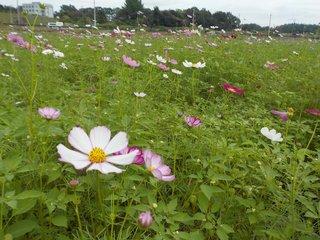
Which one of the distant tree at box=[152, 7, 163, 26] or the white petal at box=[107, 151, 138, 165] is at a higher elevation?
the white petal at box=[107, 151, 138, 165]

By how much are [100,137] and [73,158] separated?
6.1 inches

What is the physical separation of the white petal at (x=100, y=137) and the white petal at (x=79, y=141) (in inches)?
0.7

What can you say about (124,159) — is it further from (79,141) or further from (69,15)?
(69,15)

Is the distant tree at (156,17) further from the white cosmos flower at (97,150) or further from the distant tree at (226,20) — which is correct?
the white cosmos flower at (97,150)

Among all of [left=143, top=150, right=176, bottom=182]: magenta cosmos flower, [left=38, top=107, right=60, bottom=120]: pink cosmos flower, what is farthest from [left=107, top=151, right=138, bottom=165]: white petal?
[left=38, top=107, right=60, bottom=120]: pink cosmos flower

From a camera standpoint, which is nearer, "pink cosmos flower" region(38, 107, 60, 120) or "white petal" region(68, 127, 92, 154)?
"white petal" region(68, 127, 92, 154)

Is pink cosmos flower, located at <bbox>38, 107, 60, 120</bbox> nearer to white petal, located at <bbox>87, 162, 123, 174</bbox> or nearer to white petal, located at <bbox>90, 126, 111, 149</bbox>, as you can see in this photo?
white petal, located at <bbox>90, 126, 111, 149</bbox>

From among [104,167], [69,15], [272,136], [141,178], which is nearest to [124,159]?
[104,167]

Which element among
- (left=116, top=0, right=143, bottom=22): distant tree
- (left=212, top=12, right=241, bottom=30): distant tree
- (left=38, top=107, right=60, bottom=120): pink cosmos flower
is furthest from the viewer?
(left=212, top=12, right=241, bottom=30): distant tree

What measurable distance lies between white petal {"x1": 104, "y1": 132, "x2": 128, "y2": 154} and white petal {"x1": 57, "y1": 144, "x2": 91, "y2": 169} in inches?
2.8

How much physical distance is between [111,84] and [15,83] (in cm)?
69

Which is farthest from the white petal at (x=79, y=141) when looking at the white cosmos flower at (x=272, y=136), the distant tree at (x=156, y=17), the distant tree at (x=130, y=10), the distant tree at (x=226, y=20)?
the distant tree at (x=156, y=17)

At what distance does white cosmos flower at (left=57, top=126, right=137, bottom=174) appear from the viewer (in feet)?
2.76

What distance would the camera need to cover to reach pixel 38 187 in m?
1.20
